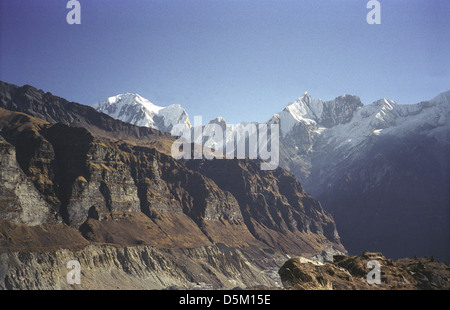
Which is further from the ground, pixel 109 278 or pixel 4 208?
pixel 4 208

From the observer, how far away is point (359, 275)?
57406mm

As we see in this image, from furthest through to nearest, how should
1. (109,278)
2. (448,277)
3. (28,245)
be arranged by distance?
(109,278) → (28,245) → (448,277)

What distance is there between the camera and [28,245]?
18200 cm

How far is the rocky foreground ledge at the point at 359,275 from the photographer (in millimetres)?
46625

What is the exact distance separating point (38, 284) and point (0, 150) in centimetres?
7186

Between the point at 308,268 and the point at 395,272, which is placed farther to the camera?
the point at 395,272

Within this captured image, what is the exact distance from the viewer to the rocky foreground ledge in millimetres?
46625
